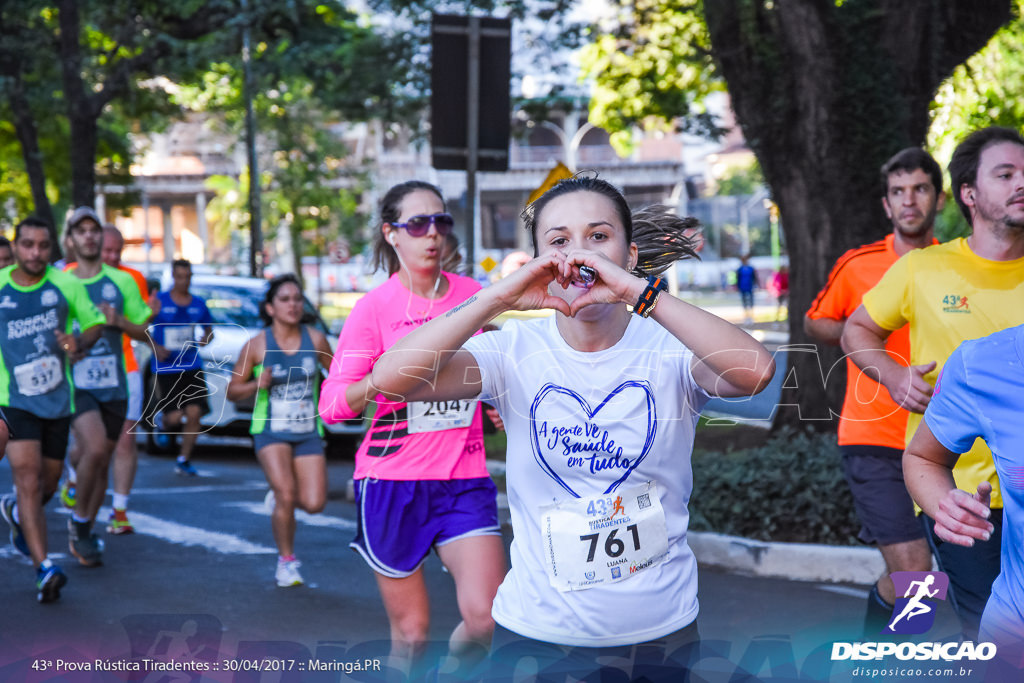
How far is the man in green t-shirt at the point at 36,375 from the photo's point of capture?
21.2ft

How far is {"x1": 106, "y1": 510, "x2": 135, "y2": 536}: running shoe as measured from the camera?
8.32m

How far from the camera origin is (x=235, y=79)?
26297 mm

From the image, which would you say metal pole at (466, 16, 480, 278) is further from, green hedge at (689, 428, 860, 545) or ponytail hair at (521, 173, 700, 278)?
ponytail hair at (521, 173, 700, 278)

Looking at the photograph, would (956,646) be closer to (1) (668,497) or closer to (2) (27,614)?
(1) (668,497)

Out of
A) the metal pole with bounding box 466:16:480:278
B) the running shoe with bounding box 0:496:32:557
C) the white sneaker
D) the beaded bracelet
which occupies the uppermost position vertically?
the metal pole with bounding box 466:16:480:278

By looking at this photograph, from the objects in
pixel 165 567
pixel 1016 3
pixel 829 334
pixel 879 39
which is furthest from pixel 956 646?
pixel 1016 3

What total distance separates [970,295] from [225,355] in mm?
8438

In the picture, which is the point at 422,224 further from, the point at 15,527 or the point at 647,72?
the point at 647,72

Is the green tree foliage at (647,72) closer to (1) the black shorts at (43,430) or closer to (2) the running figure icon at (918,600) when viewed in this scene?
(1) the black shorts at (43,430)

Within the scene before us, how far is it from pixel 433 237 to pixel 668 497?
1.94 meters

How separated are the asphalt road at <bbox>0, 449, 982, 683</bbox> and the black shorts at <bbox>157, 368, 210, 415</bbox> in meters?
1.01

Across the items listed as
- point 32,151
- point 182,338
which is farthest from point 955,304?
point 32,151

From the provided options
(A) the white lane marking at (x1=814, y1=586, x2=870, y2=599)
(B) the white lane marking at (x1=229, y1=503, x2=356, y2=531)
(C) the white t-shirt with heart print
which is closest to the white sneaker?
(B) the white lane marking at (x1=229, y1=503, x2=356, y2=531)

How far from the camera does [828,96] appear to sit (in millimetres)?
8805
